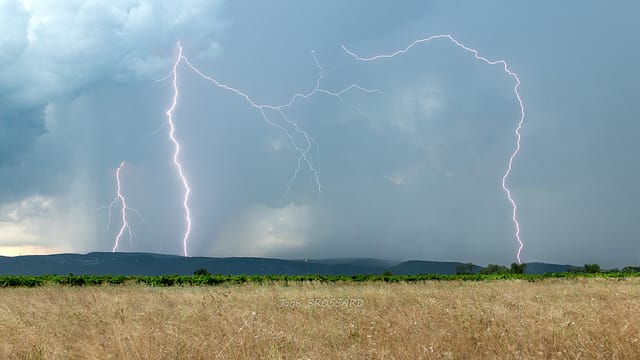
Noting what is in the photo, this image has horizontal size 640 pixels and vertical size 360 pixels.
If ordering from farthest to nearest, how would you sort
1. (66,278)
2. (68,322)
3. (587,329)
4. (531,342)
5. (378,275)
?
1. (378,275)
2. (66,278)
3. (68,322)
4. (587,329)
5. (531,342)

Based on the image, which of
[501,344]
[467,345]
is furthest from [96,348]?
[501,344]

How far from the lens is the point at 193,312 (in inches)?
344

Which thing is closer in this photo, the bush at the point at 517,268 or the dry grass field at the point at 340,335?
the dry grass field at the point at 340,335

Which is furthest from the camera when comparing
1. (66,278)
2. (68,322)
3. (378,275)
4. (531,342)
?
(378,275)

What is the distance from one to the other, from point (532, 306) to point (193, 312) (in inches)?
255

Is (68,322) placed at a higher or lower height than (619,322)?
lower

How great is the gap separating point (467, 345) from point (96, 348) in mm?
4629

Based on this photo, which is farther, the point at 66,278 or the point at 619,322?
the point at 66,278

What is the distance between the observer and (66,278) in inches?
1136

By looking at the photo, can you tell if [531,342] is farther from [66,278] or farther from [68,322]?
[66,278]

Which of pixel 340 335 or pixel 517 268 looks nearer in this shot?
pixel 340 335

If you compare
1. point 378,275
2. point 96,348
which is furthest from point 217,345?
point 378,275

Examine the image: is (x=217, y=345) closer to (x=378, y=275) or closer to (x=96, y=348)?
(x=96, y=348)

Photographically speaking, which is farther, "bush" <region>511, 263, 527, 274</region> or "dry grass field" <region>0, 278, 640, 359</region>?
"bush" <region>511, 263, 527, 274</region>
